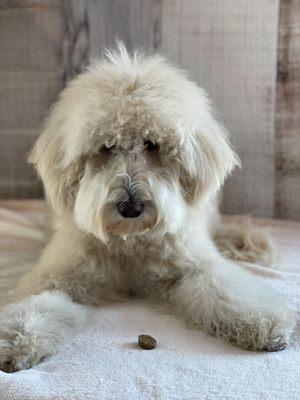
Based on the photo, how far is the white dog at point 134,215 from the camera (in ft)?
5.00

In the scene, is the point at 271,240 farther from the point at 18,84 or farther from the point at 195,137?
the point at 18,84

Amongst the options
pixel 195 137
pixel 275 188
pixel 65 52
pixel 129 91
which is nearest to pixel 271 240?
pixel 275 188

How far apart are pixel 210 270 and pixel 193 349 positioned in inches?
10.9

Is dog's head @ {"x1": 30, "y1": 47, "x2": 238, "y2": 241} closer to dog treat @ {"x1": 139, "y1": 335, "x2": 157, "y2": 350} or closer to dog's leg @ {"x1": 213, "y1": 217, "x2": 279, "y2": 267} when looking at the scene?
dog treat @ {"x1": 139, "y1": 335, "x2": 157, "y2": 350}

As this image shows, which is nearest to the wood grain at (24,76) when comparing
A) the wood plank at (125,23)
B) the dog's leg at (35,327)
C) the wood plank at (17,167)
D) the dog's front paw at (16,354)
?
the wood plank at (17,167)

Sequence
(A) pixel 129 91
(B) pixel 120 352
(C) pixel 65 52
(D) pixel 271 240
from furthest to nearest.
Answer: (C) pixel 65 52 < (D) pixel 271 240 < (A) pixel 129 91 < (B) pixel 120 352

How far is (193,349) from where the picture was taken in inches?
57.9

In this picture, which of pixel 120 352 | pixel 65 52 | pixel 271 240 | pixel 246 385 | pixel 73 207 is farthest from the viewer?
pixel 65 52

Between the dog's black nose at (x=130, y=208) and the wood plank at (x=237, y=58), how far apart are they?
2.60 feet

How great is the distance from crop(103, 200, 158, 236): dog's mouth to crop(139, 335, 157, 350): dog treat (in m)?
0.26

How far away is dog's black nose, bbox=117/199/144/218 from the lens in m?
1.52

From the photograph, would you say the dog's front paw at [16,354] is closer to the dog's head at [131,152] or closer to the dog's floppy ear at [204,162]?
the dog's head at [131,152]

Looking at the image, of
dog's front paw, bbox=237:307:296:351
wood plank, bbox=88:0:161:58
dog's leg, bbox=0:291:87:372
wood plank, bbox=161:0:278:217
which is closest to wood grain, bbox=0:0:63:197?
wood plank, bbox=88:0:161:58

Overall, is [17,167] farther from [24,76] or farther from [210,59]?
[210,59]
